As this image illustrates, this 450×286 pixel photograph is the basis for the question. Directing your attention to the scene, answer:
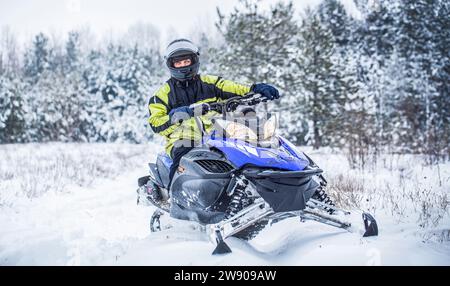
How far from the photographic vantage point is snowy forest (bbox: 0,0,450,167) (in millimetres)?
15352

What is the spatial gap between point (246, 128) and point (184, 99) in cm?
125

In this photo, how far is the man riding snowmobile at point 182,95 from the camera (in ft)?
13.0

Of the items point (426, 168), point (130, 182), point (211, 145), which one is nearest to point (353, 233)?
point (211, 145)

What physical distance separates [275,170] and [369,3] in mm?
33440

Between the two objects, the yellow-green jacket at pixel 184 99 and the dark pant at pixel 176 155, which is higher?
the yellow-green jacket at pixel 184 99

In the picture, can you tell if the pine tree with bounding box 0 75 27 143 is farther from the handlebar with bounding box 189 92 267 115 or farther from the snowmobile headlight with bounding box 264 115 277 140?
the snowmobile headlight with bounding box 264 115 277 140

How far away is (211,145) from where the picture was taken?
349cm

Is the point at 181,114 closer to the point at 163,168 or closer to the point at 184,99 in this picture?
the point at 184,99

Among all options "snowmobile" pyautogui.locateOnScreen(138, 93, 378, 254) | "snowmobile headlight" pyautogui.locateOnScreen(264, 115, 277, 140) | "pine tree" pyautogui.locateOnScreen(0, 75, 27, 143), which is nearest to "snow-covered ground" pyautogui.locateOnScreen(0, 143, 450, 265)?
"snowmobile" pyautogui.locateOnScreen(138, 93, 378, 254)

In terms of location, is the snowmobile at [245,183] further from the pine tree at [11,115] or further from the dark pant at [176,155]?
Answer: the pine tree at [11,115]

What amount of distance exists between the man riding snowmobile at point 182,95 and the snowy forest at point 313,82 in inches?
196

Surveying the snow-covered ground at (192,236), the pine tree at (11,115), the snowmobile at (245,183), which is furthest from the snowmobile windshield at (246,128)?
the pine tree at (11,115)

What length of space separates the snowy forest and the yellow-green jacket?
4864 millimetres
